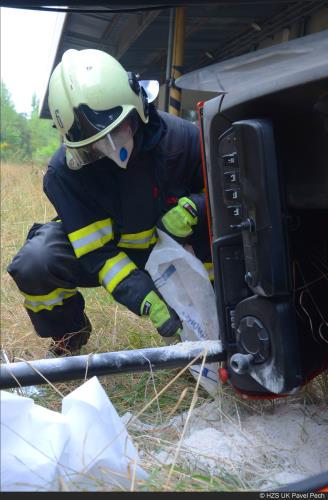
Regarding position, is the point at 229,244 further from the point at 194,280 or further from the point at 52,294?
the point at 52,294

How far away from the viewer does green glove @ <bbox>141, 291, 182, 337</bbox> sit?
2.16 m

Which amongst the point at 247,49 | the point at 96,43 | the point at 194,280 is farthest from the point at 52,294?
the point at 96,43

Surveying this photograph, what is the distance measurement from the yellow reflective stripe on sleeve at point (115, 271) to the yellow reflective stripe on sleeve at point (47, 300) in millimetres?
240

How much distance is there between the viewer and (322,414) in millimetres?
1847

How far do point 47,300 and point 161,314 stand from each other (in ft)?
1.75

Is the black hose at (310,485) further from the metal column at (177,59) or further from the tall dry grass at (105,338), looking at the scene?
the metal column at (177,59)

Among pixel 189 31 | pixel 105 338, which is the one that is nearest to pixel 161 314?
pixel 105 338

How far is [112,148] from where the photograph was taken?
2.15 metres

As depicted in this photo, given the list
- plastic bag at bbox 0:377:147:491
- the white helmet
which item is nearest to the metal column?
the white helmet

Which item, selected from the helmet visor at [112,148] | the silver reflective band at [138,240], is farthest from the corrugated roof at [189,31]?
the silver reflective band at [138,240]

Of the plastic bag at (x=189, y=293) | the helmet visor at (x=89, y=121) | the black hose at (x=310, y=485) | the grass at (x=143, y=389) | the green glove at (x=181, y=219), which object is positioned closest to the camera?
the black hose at (x=310, y=485)

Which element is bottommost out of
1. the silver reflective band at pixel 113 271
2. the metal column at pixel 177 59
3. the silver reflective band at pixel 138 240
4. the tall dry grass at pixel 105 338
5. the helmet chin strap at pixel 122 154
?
the tall dry grass at pixel 105 338

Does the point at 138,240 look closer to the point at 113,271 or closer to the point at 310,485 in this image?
the point at 113,271

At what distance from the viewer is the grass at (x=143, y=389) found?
133 centimetres
